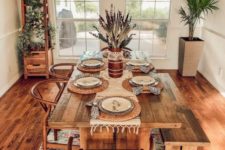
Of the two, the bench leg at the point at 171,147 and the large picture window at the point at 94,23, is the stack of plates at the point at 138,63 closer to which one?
the bench leg at the point at 171,147

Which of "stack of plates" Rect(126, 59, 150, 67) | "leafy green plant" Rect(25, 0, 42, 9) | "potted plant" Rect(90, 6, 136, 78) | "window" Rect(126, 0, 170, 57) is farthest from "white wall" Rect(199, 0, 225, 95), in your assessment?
"leafy green plant" Rect(25, 0, 42, 9)

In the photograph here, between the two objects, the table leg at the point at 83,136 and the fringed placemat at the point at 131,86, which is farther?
the fringed placemat at the point at 131,86

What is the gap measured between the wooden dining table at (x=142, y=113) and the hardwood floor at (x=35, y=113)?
3.17 ft

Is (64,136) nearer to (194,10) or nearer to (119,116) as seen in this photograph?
(119,116)

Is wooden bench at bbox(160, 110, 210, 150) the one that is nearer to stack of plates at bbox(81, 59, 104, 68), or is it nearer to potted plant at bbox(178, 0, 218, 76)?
stack of plates at bbox(81, 59, 104, 68)

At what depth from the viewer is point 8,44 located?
14.0 feet

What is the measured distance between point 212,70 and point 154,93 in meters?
2.77

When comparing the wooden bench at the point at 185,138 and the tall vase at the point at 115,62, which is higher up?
the tall vase at the point at 115,62

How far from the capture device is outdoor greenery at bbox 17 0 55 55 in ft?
14.6

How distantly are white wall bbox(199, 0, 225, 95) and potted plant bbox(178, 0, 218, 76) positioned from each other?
0.52 ft

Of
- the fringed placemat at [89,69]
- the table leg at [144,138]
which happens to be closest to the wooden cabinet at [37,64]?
the fringed placemat at [89,69]

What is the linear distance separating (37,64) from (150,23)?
229 centimetres

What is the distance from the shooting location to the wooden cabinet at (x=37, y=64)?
4559mm

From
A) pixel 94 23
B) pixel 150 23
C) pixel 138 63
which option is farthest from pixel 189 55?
pixel 138 63
